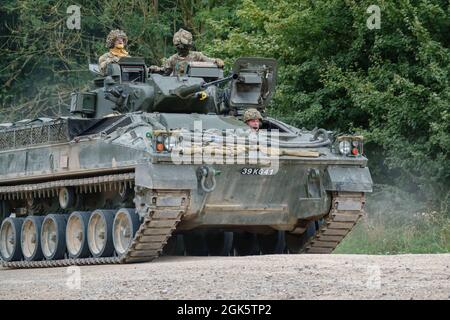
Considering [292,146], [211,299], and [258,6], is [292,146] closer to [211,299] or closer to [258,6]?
[211,299]

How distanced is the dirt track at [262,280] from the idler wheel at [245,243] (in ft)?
10.8

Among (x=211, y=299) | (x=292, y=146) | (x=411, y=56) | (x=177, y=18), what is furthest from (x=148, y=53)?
(x=211, y=299)

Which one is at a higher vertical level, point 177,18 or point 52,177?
point 177,18

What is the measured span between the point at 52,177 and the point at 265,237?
327cm

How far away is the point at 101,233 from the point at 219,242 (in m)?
2.14

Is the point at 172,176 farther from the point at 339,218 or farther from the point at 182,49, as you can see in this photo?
→ the point at 182,49

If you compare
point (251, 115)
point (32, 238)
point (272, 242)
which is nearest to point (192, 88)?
point (251, 115)

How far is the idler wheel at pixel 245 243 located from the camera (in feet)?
60.0

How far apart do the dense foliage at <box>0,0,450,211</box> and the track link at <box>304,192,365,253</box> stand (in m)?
3.00

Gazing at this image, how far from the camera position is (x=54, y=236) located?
17.8 metres

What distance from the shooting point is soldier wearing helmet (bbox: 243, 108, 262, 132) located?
1719 cm

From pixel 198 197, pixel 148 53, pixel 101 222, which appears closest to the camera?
pixel 198 197

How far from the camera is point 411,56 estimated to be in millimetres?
21781
